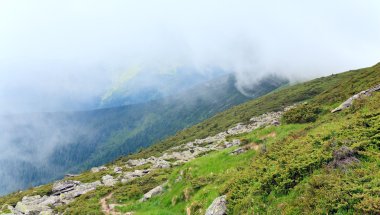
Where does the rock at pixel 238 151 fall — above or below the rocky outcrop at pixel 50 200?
above

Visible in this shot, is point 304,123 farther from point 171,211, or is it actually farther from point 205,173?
point 171,211

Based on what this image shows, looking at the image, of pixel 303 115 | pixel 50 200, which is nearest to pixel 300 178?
pixel 303 115

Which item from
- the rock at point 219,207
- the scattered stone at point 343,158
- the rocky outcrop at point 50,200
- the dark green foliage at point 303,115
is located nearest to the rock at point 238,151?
the dark green foliage at point 303,115

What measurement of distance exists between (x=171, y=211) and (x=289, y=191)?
11.5 metres

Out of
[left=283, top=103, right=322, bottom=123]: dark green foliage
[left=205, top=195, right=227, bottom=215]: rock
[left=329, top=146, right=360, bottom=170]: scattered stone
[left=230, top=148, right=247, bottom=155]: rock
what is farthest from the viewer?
[left=283, top=103, right=322, bottom=123]: dark green foliage

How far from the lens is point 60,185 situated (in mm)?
60188

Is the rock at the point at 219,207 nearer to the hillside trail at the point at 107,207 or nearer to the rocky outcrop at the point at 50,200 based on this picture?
the hillside trail at the point at 107,207

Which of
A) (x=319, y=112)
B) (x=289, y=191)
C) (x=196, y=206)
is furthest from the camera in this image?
(x=319, y=112)

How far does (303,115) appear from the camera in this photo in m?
31.5

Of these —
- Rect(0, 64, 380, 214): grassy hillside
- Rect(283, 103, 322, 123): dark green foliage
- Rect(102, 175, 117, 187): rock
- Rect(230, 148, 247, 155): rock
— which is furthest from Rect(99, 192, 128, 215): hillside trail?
Rect(283, 103, 322, 123): dark green foliage

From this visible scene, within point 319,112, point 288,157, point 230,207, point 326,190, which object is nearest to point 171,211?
point 230,207

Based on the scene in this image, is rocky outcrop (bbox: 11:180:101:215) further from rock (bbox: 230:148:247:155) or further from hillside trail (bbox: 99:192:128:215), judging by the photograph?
rock (bbox: 230:148:247:155)

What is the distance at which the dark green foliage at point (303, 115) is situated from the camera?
31.0 meters

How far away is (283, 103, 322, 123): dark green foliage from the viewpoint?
1220 inches
